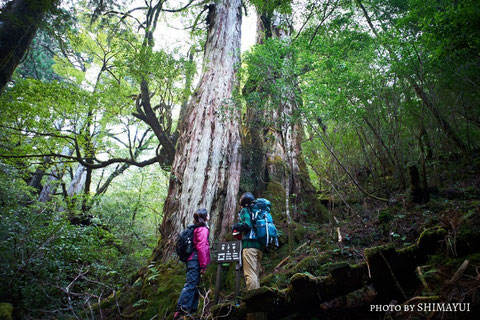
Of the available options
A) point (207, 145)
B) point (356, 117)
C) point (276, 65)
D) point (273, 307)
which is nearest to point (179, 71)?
point (207, 145)

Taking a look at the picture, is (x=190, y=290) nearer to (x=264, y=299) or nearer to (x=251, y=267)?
(x=251, y=267)

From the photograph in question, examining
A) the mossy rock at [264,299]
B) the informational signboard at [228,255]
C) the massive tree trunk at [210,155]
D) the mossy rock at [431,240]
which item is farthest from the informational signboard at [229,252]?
the mossy rock at [431,240]

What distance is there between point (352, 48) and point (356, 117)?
3296 mm

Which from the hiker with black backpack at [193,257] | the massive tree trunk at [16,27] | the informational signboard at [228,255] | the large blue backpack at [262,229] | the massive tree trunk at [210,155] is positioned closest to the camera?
the informational signboard at [228,255]

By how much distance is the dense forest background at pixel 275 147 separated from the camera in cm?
431

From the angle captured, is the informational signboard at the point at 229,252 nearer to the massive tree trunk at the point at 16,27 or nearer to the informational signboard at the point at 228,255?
the informational signboard at the point at 228,255

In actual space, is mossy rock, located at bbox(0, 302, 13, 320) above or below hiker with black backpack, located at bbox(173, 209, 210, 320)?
below

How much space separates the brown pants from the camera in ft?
12.2

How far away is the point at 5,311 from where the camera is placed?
3705 millimetres

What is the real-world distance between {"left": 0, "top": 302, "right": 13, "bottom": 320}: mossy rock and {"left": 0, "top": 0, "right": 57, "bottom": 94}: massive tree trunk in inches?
177

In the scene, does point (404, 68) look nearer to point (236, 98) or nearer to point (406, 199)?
point (406, 199)

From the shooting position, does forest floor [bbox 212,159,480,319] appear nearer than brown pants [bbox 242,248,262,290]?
Yes

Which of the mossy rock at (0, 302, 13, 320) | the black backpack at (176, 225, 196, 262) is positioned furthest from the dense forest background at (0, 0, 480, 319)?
the black backpack at (176, 225, 196, 262)

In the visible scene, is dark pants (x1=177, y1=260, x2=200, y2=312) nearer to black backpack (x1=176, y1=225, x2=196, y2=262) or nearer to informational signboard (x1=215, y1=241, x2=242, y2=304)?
black backpack (x1=176, y1=225, x2=196, y2=262)
